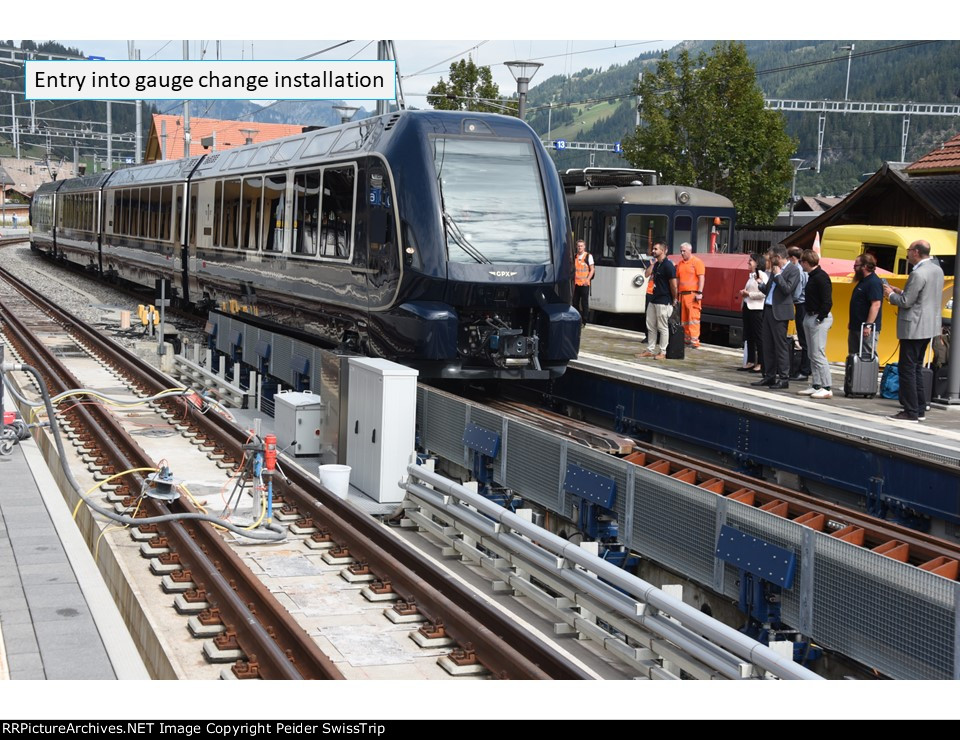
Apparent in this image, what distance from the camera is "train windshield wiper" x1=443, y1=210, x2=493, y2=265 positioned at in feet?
46.5

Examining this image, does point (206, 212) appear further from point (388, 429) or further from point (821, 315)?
point (388, 429)

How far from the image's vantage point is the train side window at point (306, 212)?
17.2 metres

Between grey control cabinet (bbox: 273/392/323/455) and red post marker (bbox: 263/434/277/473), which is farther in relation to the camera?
grey control cabinet (bbox: 273/392/323/455)

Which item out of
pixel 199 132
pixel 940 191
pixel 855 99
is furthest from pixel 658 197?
pixel 855 99

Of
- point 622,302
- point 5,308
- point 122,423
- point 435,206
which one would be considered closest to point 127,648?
point 435,206

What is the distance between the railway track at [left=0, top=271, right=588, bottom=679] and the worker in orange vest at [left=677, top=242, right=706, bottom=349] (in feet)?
27.3

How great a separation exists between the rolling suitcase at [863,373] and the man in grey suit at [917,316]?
155cm

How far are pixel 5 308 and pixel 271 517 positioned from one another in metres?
23.4

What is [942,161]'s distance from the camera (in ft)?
75.3

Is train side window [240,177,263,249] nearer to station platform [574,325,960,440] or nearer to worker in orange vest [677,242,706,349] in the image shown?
station platform [574,325,960,440]

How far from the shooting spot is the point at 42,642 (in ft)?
23.0

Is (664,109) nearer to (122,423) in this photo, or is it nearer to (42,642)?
Result: (122,423)

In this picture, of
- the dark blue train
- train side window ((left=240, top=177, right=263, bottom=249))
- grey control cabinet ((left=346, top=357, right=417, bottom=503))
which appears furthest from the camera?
train side window ((left=240, top=177, right=263, bottom=249))

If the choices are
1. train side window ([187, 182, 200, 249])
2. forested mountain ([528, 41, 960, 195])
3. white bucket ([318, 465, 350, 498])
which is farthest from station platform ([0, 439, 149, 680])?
forested mountain ([528, 41, 960, 195])
